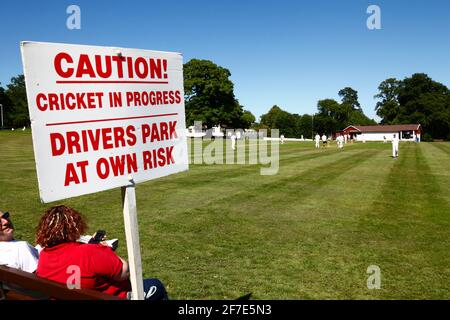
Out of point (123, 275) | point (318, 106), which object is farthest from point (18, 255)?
point (318, 106)

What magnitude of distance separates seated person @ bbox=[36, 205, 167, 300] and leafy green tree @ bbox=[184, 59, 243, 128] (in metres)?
72.5

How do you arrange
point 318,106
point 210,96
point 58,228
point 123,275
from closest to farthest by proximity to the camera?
1. point 58,228
2. point 123,275
3. point 210,96
4. point 318,106

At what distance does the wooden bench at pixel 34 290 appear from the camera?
2.73 metres

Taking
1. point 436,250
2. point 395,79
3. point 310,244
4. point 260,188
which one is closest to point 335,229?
point 310,244

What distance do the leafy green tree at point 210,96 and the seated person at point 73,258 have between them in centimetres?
7250

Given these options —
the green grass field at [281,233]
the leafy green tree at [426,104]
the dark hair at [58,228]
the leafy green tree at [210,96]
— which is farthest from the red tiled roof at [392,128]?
the dark hair at [58,228]

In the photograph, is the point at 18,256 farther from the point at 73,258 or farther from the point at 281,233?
the point at 281,233

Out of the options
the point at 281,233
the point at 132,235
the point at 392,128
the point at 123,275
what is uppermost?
the point at 132,235

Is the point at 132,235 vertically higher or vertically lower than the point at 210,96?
lower

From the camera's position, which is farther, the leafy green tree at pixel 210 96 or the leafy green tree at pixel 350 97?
the leafy green tree at pixel 350 97

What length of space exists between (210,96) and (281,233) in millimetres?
72110

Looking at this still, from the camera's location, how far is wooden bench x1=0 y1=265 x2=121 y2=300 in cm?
273

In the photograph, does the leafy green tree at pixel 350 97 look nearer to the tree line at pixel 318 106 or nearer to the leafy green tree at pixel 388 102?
the tree line at pixel 318 106

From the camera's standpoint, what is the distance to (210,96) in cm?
7888
